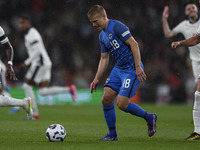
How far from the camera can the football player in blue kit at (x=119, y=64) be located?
6156mm

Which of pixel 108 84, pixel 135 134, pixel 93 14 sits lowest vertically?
pixel 135 134

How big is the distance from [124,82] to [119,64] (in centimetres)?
33

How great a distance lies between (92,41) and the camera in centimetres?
2062

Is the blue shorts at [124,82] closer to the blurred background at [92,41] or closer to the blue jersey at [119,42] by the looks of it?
the blue jersey at [119,42]

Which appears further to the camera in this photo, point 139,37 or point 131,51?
point 139,37

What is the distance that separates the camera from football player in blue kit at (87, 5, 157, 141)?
20.2 ft

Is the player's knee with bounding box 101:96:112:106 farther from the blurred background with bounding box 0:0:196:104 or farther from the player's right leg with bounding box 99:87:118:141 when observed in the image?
the blurred background with bounding box 0:0:196:104

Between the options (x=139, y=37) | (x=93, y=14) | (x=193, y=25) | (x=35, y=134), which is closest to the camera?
(x=93, y=14)

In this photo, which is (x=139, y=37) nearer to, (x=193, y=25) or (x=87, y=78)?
(x=87, y=78)

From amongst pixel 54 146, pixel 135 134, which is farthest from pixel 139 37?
pixel 54 146

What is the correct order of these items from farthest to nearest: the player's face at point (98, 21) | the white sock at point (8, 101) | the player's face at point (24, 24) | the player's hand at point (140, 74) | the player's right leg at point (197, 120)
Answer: the player's face at point (24, 24), the white sock at point (8, 101), the player's right leg at point (197, 120), the player's face at point (98, 21), the player's hand at point (140, 74)

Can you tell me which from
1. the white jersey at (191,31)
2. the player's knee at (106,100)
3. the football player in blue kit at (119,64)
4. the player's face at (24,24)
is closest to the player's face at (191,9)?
the white jersey at (191,31)

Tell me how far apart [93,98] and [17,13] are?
5.73 metres

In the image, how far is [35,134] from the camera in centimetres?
705
